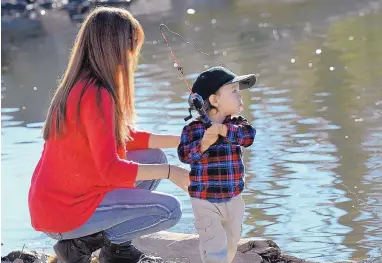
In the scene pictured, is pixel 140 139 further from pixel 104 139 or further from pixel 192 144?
pixel 192 144

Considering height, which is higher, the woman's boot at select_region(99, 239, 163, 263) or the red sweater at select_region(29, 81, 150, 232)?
the red sweater at select_region(29, 81, 150, 232)

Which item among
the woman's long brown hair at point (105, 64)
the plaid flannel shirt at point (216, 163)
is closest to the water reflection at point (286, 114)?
the plaid flannel shirt at point (216, 163)

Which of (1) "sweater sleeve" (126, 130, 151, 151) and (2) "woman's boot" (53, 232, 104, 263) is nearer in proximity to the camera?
(2) "woman's boot" (53, 232, 104, 263)

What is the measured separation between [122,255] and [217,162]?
0.80 meters

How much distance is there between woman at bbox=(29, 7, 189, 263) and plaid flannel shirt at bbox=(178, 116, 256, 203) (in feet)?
0.36

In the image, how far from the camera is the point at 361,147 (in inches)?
295

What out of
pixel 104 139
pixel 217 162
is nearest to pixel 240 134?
pixel 217 162

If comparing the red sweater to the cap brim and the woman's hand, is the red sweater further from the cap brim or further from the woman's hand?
the cap brim

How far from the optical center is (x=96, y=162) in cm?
422

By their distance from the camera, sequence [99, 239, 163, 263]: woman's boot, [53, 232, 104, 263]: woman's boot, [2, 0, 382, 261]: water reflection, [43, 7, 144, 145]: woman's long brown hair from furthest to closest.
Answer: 1. [2, 0, 382, 261]: water reflection
2. [99, 239, 163, 263]: woman's boot
3. [53, 232, 104, 263]: woman's boot
4. [43, 7, 144, 145]: woman's long brown hair

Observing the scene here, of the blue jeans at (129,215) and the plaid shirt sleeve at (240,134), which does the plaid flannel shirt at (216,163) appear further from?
the blue jeans at (129,215)

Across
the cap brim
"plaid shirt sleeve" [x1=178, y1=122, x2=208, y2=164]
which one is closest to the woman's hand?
"plaid shirt sleeve" [x1=178, y1=122, x2=208, y2=164]

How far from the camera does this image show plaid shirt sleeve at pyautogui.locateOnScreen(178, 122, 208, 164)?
13.4 ft

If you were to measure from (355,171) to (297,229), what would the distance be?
4.32 ft
